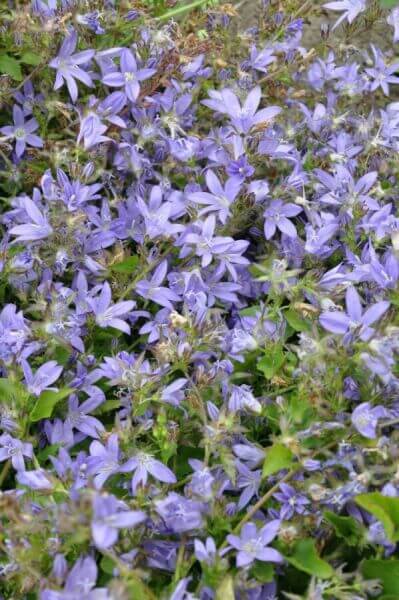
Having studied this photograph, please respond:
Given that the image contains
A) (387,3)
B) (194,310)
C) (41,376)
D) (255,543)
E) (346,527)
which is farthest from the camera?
(387,3)

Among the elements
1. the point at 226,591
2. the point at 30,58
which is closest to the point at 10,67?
the point at 30,58

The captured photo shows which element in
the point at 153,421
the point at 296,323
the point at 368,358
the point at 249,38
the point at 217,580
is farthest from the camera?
the point at 249,38

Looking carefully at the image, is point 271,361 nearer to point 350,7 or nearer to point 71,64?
point 71,64

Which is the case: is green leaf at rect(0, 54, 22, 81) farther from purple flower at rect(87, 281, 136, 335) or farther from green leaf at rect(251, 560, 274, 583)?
green leaf at rect(251, 560, 274, 583)

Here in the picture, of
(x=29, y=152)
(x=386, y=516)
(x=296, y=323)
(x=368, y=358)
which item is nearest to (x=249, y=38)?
(x=29, y=152)

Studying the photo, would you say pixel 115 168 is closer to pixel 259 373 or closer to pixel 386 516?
pixel 259 373

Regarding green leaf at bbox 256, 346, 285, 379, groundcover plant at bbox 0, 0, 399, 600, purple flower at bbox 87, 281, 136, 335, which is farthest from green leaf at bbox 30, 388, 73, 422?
green leaf at bbox 256, 346, 285, 379
